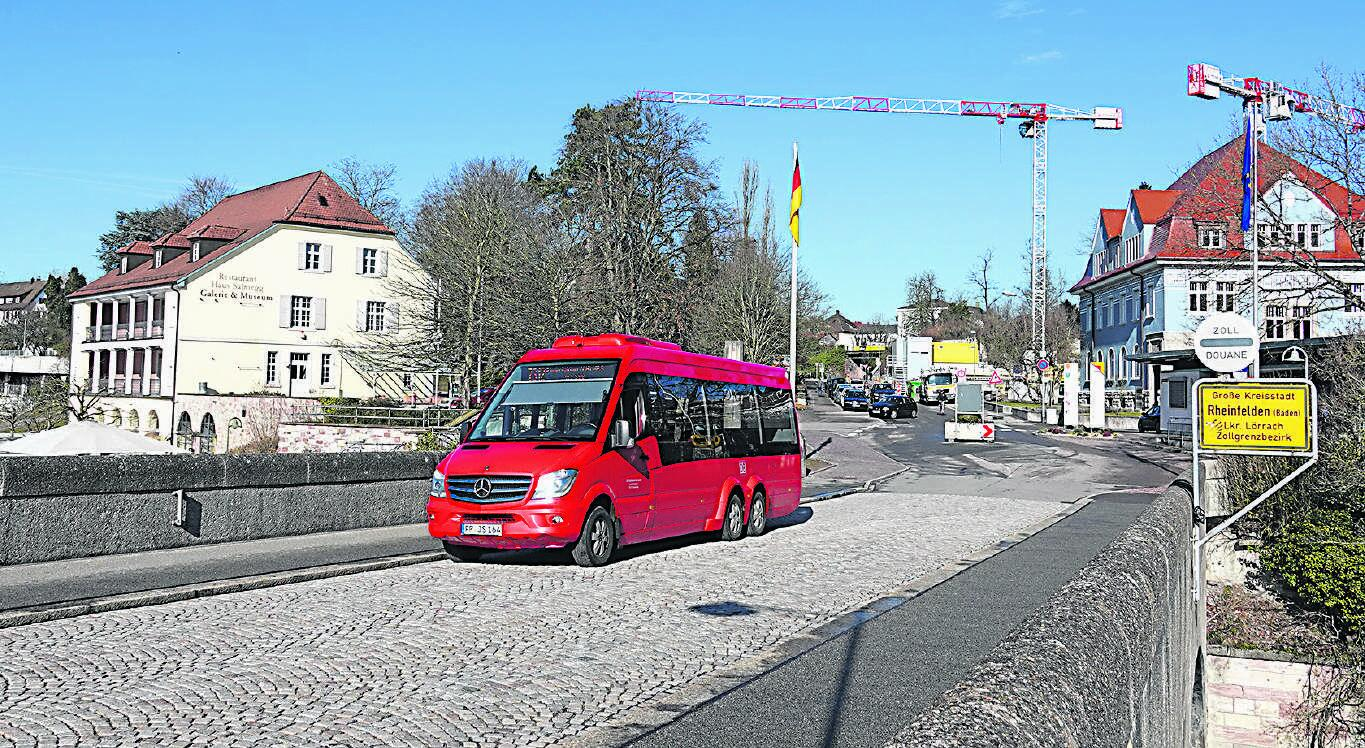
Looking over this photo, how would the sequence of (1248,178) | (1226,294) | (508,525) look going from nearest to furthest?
(508,525), (1248,178), (1226,294)

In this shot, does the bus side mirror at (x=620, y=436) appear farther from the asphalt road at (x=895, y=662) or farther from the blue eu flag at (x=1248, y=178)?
the blue eu flag at (x=1248, y=178)

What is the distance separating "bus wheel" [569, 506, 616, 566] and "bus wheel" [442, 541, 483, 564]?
1203 millimetres

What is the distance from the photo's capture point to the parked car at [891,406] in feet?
215

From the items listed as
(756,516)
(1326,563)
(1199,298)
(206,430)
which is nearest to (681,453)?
(756,516)

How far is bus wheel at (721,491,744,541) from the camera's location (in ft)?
56.1

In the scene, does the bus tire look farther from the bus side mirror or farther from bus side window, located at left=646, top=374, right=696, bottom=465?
the bus side mirror

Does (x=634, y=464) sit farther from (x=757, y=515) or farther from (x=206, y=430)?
(x=206, y=430)

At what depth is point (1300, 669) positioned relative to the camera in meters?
17.9

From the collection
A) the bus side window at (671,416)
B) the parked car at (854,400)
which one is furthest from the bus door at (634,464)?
the parked car at (854,400)

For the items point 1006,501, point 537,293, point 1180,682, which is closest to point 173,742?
point 1180,682

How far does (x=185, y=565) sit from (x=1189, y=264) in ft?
165

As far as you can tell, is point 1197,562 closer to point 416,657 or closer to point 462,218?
point 416,657

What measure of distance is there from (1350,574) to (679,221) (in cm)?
3461

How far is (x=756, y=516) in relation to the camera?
18.0m
